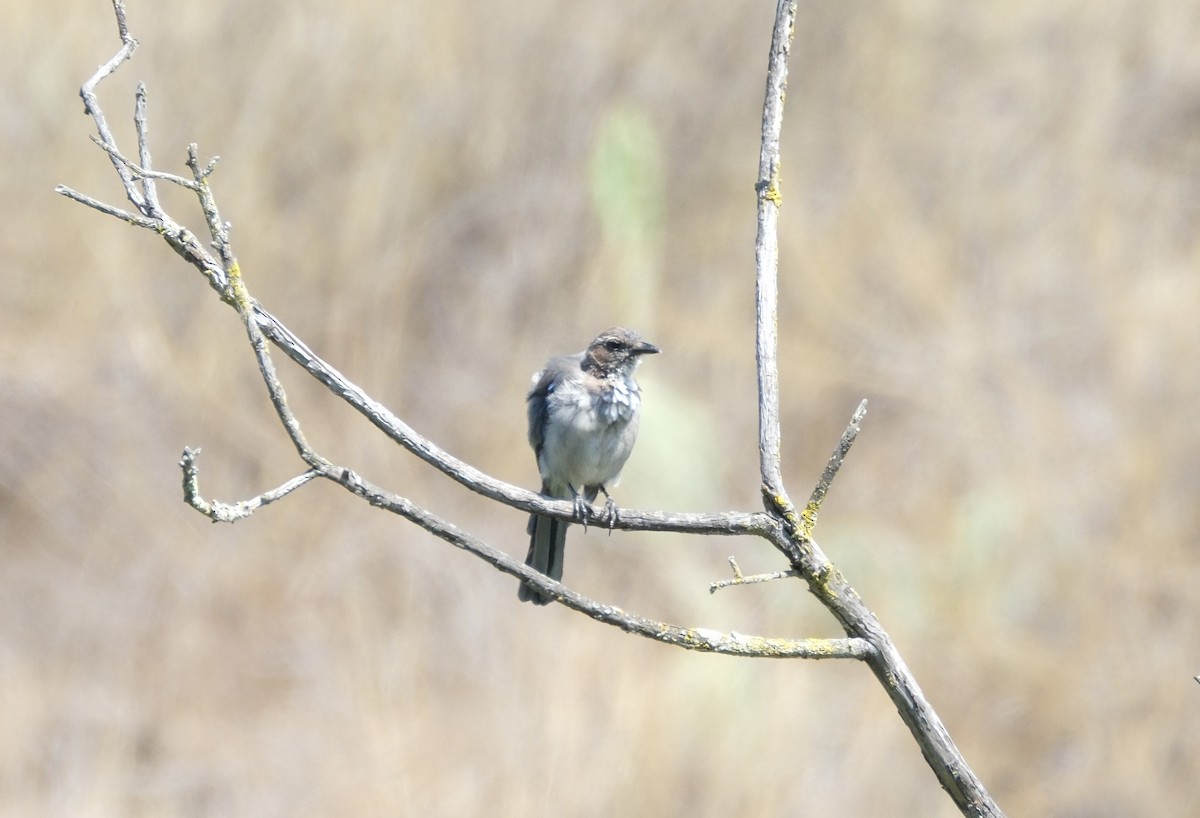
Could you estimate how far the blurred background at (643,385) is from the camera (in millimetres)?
9453

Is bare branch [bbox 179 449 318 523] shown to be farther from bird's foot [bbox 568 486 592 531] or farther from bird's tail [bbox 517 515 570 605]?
bird's tail [bbox 517 515 570 605]

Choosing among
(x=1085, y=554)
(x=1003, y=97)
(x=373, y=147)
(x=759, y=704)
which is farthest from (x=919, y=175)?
(x=759, y=704)

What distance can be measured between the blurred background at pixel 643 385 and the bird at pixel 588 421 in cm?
306

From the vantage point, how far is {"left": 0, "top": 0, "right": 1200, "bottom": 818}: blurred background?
9.45m

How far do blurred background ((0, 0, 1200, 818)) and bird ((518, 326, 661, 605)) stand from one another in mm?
3060

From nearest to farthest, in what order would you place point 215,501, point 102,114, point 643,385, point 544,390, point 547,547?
point 215,501
point 102,114
point 547,547
point 544,390
point 643,385

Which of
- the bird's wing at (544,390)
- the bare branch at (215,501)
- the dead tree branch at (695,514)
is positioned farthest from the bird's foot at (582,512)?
the bird's wing at (544,390)

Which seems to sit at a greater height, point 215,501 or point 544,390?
point 544,390

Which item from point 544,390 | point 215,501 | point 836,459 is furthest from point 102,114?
point 544,390

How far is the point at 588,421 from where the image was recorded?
5.61 m

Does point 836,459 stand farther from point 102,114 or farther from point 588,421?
point 588,421

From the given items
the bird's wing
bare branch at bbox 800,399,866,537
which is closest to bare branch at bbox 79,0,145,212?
bare branch at bbox 800,399,866,537

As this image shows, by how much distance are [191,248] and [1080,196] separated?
462 inches

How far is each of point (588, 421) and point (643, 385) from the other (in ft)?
19.8
